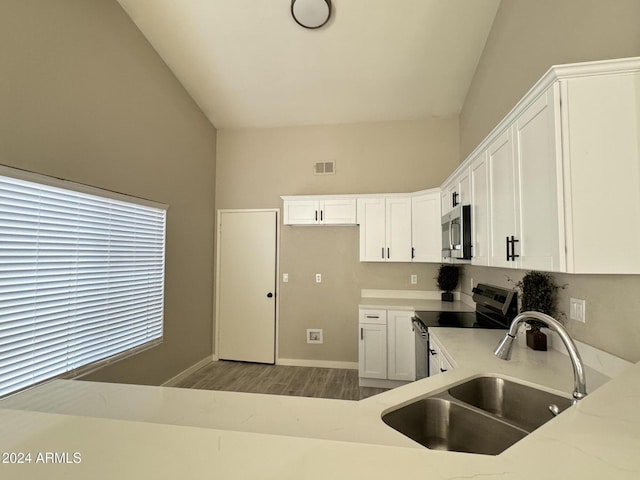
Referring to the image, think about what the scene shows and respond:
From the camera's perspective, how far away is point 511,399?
1.47m

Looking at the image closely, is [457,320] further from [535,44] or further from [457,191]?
[535,44]

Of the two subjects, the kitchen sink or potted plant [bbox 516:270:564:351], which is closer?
the kitchen sink

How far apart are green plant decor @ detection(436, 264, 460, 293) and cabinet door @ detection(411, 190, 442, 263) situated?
0.38 metres

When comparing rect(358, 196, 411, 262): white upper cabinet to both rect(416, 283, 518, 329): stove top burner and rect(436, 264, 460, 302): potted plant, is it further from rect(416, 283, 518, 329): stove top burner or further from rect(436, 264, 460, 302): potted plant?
rect(416, 283, 518, 329): stove top burner

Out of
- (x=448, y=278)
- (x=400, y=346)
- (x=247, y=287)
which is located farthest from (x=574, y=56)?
(x=247, y=287)

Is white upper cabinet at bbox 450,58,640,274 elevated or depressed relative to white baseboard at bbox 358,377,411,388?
elevated

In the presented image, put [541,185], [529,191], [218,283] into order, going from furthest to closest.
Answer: [218,283]
[529,191]
[541,185]

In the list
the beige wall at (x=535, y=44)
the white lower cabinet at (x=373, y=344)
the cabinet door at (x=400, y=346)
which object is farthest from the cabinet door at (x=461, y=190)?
the white lower cabinet at (x=373, y=344)

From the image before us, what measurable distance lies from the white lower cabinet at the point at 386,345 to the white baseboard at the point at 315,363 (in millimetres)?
548

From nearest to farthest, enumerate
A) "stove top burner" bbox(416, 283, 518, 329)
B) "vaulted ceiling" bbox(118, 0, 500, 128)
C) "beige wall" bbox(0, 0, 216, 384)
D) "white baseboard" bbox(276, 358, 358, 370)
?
"beige wall" bbox(0, 0, 216, 384) < "stove top burner" bbox(416, 283, 518, 329) < "vaulted ceiling" bbox(118, 0, 500, 128) < "white baseboard" bbox(276, 358, 358, 370)

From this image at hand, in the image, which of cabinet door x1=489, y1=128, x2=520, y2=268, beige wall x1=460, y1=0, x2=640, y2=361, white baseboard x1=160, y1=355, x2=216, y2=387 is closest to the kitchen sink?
beige wall x1=460, y1=0, x2=640, y2=361

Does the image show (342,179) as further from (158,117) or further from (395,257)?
(158,117)

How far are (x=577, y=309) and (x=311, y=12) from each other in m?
3.19

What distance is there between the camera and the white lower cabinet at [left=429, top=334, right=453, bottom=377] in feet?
6.37
